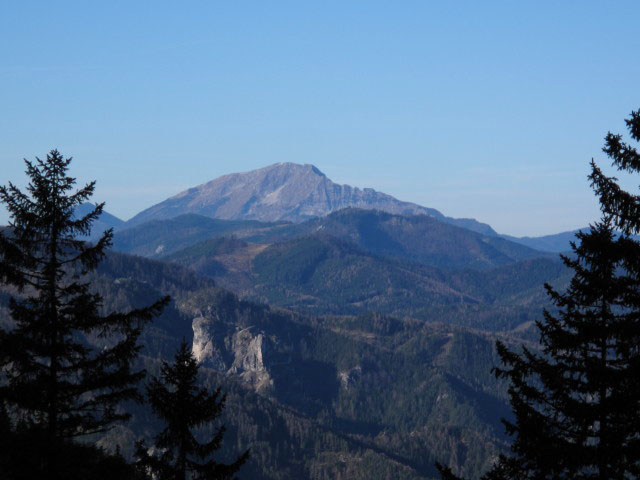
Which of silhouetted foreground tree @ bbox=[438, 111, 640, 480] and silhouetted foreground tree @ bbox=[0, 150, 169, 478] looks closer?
silhouetted foreground tree @ bbox=[438, 111, 640, 480]

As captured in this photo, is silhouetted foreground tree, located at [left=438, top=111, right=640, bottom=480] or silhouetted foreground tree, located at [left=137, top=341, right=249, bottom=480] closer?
silhouetted foreground tree, located at [left=438, top=111, right=640, bottom=480]

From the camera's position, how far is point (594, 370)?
25375 mm

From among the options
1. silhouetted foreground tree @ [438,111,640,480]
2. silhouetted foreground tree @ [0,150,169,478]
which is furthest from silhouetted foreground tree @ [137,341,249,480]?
silhouetted foreground tree @ [438,111,640,480]

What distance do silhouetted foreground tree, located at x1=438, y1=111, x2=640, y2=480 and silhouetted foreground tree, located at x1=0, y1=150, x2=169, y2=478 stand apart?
47.4ft

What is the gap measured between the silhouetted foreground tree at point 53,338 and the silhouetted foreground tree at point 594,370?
1446cm

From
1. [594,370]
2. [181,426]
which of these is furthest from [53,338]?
[594,370]

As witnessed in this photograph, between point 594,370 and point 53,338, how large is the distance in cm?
2112

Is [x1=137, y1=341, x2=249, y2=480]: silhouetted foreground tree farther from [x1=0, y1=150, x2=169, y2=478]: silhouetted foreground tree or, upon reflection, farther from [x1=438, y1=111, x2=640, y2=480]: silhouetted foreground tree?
[x1=438, y1=111, x2=640, y2=480]: silhouetted foreground tree

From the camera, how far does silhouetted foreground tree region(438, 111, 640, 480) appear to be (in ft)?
80.9

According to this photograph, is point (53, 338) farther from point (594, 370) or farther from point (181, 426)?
point (594, 370)

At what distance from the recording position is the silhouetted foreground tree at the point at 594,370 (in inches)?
971

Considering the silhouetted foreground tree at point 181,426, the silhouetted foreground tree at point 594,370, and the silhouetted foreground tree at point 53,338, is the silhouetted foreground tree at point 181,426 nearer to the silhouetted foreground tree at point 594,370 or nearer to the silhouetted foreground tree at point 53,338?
the silhouetted foreground tree at point 53,338

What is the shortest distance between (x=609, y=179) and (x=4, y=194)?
24.1 meters

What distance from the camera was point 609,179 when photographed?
24.6 metres
